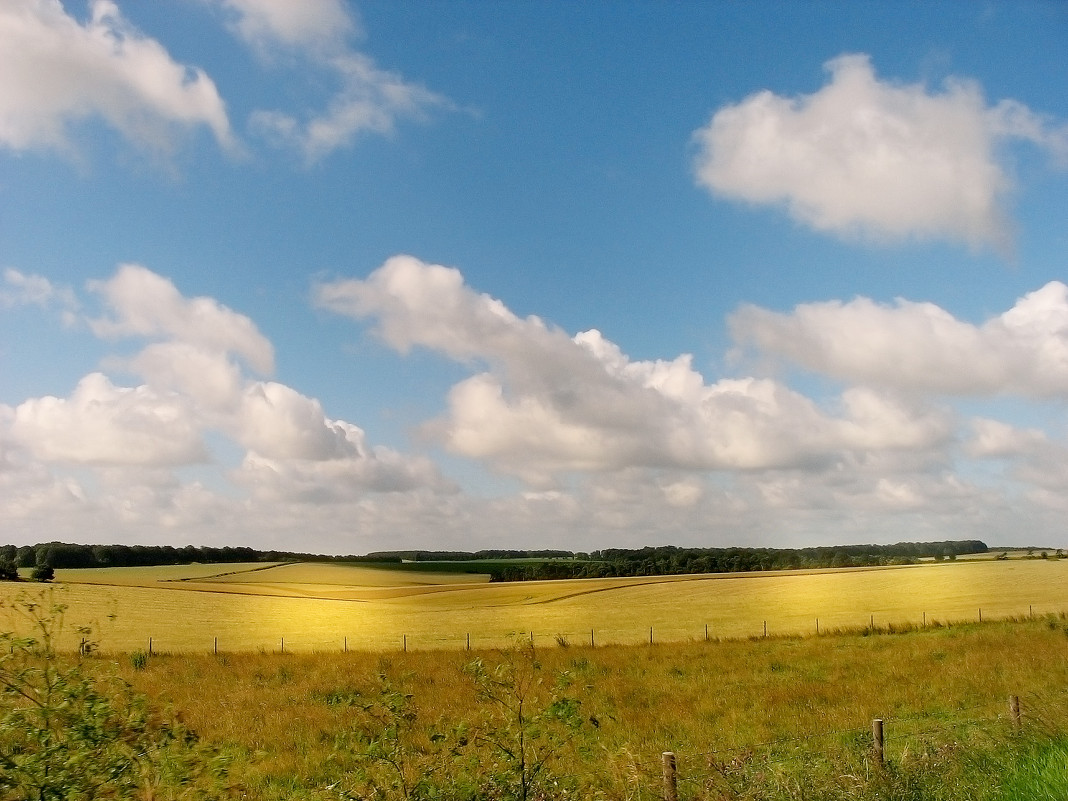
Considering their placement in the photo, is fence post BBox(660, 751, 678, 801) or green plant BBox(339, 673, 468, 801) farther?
fence post BBox(660, 751, 678, 801)

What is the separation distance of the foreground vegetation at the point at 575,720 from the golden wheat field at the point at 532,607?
32.7ft

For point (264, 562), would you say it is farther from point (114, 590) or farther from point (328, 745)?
point (328, 745)

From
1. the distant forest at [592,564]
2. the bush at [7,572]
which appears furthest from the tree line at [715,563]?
the bush at [7,572]

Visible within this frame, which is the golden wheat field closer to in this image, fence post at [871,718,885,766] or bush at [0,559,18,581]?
bush at [0,559,18,581]

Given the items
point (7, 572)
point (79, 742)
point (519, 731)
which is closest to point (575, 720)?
point (519, 731)

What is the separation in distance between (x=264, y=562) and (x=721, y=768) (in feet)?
422

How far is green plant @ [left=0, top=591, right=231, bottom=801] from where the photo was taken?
633cm

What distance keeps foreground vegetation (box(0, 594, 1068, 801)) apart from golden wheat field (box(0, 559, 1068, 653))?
9.96 metres

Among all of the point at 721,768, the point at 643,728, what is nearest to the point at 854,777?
the point at 721,768

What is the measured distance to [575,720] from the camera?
25.3 feet

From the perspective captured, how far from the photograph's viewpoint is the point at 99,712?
6.48 meters

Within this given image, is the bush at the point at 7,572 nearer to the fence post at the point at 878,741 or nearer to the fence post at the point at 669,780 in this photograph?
the fence post at the point at 669,780

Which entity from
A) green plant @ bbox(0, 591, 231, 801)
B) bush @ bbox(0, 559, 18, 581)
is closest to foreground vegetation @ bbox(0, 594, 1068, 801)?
green plant @ bbox(0, 591, 231, 801)

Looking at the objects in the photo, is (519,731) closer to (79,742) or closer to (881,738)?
(79,742)
